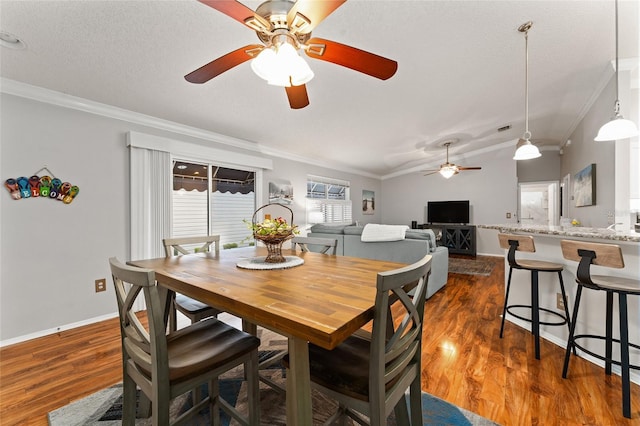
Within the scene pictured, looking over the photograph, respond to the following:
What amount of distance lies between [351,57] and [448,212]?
660 cm

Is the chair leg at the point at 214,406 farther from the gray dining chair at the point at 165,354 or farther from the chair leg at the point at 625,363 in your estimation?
the chair leg at the point at 625,363

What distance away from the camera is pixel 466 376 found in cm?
183

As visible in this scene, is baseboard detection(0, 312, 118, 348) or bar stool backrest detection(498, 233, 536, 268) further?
baseboard detection(0, 312, 118, 348)

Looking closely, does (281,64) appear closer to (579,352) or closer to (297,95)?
(297,95)

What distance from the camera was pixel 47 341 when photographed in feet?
7.70

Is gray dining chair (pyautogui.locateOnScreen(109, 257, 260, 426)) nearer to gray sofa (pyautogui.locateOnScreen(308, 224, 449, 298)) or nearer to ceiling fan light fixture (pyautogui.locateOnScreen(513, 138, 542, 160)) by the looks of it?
gray sofa (pyautogui.locateOnScreen(308, 224, 449, 298))

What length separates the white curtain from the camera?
115 inches

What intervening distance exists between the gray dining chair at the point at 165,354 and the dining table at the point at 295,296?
19 centimetres

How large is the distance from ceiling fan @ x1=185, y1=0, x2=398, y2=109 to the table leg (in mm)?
1204

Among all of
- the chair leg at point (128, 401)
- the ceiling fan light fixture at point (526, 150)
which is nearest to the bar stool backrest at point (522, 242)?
the ceiling fan light fixture at point (526, 150)

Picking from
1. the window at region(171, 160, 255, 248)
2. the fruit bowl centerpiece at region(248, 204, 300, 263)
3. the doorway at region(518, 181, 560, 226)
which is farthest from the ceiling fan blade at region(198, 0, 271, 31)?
the doorway at region(518, 181, 560, 226)

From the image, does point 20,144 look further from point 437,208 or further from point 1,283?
point 437,208

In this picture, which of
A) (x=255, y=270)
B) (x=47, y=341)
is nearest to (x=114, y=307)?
(x=47, y=341)

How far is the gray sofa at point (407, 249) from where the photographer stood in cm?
338
